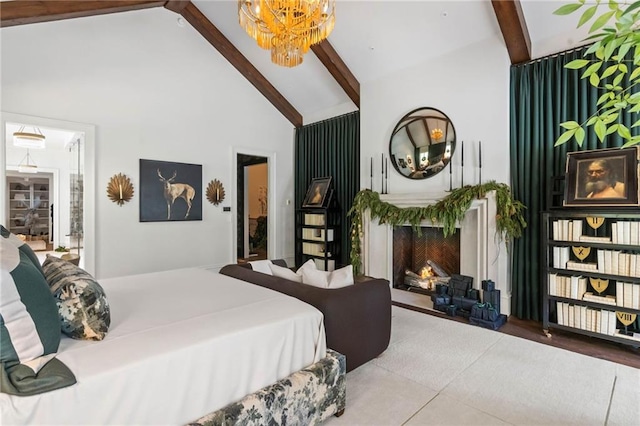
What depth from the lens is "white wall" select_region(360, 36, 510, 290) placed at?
12.0ft

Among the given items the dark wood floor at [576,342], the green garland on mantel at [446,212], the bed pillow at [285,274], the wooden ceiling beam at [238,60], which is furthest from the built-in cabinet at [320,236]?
the bed pillow at [285,274]

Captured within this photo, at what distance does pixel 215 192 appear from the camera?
5422 millimetres

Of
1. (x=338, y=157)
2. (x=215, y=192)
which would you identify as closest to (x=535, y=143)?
(x=338, y=157)

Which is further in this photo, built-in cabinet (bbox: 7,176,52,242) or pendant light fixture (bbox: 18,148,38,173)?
built-in cabinet (bbox: 7,176,52,242)

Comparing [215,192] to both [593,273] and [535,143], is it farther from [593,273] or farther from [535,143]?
[593,273]

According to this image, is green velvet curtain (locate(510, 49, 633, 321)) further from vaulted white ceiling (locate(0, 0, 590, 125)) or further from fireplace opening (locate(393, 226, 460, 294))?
fireplace opening (locate(393, 226, 460, 294))

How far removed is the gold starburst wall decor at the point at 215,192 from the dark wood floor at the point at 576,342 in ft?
12.8

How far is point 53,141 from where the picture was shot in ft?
20.5

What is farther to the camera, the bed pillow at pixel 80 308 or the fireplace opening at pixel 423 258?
the fireplace opening at pixel 423 258

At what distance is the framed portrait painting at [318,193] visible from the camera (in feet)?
18.1

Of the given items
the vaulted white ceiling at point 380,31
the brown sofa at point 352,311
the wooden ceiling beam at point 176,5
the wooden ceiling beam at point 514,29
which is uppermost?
the wooden ceiling beam at point 176,5

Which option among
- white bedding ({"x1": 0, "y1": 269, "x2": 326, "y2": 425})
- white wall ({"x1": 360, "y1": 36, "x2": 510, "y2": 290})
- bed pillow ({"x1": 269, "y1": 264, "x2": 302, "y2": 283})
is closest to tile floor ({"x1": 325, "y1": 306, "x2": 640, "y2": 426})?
white bedding ({"x1": 0, "y1": 269, "x2": 326, "y2": 425})

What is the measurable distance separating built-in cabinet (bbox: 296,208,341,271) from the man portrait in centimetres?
333

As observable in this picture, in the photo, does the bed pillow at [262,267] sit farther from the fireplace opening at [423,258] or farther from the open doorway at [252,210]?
the open doorway at [252,210]
